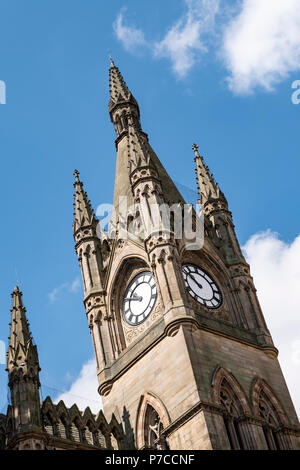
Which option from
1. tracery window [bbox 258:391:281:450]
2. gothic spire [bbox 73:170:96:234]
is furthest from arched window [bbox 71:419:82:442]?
gothic spire [bbox 73:170:96:234]

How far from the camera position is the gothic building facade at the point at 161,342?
30953mm

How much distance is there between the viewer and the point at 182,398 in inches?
1242

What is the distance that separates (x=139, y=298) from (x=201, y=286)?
109 inches

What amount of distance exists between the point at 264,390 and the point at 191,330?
13.5 ft

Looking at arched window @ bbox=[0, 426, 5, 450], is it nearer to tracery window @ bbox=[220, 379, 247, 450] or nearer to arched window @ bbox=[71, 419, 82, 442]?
arched window @ bbox=[71, 419, 82, 442]

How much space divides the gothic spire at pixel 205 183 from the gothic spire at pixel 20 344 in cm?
1280

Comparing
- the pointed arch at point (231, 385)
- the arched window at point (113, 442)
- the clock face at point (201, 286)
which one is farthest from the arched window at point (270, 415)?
the arched window at point (113, 442)

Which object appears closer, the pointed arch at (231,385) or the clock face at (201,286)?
the pointed arch at (231,385)

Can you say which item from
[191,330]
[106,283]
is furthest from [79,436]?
[106,283]

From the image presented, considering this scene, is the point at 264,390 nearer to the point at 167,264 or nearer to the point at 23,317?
the point at 167,264

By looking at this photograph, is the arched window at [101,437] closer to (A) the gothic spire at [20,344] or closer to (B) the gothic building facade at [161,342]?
(B) the gothic building facade at [161,342]

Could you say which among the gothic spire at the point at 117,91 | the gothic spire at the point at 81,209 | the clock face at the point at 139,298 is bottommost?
the clock face at the point at 139,298

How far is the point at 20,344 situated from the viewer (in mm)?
31391

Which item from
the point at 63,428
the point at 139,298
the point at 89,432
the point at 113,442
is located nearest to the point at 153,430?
the point at 113,442
